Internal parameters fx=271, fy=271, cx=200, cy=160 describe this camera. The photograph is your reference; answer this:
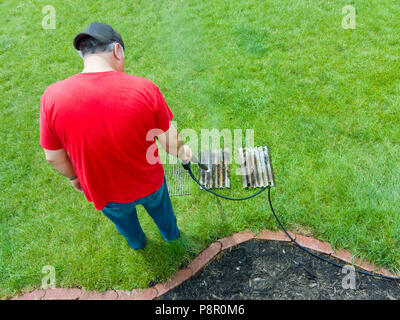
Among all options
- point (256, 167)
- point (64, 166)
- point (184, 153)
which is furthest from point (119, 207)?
point (256, 167)

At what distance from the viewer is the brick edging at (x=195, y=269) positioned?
2.67 meters

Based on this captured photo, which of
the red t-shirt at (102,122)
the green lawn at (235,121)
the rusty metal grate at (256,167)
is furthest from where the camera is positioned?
the rusty metal grate at (256,167)

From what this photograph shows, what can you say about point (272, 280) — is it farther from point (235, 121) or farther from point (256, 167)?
point (235, 121)

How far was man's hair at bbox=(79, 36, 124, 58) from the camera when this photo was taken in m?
1.61

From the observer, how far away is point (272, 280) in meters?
2.61

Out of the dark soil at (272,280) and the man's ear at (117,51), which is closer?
the man's ear at (117,51)

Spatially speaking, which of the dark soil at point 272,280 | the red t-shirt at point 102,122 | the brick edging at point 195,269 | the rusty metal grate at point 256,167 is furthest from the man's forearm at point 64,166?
the rusty metal grate at point 256,167

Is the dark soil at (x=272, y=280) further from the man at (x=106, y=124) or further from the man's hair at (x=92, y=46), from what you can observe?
the man's hair at (x=92, y=46)

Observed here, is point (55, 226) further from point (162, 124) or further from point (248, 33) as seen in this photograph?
point (248, 33)

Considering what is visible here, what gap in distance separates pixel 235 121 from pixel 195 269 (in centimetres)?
212

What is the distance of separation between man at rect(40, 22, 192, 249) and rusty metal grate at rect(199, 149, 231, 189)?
1.42 m

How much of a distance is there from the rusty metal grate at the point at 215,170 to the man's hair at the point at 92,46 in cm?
209

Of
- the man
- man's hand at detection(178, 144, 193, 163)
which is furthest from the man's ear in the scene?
Result: man's hand at detection(178, 144, 193, 163)

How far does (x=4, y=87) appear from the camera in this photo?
522 centimetres
